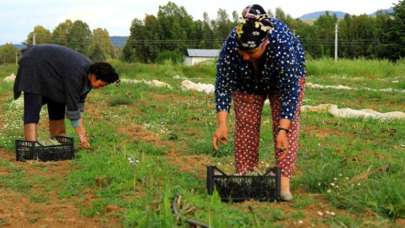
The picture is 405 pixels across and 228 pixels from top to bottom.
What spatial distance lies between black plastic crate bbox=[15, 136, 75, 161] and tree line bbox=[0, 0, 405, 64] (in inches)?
1437

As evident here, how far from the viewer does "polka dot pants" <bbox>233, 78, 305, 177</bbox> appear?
13.5 feet

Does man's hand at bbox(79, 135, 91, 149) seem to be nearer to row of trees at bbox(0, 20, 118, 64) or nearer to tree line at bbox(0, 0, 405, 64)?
tree line at bbox(0, 0, 405, 64)

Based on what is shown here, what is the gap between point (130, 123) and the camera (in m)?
8.35

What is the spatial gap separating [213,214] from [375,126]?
4.78m

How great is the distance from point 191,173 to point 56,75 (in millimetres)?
1872

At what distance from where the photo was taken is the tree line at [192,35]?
45.2 meters

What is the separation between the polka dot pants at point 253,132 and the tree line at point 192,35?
3738 centimetres

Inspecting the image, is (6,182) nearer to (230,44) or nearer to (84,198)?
(84,198)

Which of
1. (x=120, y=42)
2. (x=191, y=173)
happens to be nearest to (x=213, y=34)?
(x=120, y=42)

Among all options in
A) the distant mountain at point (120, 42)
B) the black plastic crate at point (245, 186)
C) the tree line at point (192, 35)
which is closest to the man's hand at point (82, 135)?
the black plastic crate at point (245, 186)

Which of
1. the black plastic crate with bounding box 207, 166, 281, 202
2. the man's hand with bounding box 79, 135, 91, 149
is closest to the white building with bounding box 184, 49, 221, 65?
the man's hand with bounding box 79, 135, 91, 149

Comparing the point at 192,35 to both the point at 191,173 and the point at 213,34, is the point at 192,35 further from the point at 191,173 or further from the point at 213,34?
the point at 191,173

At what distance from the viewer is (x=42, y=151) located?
5.78 meters

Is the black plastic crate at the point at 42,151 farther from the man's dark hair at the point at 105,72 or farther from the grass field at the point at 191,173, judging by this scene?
the man's dark hair at the point at 105,72
